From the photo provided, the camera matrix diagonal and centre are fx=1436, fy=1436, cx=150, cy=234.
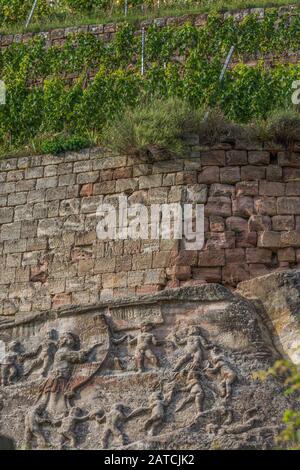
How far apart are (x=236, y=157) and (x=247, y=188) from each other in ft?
1.24

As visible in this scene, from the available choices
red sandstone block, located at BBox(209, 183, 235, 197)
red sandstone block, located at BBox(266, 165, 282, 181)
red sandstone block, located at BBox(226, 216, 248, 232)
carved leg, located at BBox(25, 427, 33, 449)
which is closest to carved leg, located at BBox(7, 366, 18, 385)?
carved leg, located at BBox(25, 427, 33, 449)

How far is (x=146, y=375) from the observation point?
12844 mm

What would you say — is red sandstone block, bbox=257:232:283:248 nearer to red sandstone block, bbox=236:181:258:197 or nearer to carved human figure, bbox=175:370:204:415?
red sandstone block, bbox=236:181:258:197

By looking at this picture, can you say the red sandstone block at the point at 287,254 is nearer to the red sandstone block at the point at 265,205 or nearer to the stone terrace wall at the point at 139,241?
the stone terrace wall at the point at 139,241

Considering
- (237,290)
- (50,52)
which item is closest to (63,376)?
(237,290)

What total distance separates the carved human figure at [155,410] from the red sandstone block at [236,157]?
306 cm

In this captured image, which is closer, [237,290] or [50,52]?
[237,290]

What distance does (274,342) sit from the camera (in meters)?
13.1

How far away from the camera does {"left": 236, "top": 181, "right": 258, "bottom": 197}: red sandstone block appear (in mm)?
14594

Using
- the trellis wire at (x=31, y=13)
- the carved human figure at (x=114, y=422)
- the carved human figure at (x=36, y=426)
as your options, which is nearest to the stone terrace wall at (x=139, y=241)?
the carved human figure at (x=36, y=426)

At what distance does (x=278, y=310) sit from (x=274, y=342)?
317mm

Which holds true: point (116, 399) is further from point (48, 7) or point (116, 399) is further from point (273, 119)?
point (48, 7)

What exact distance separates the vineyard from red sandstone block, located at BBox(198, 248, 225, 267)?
2.00 meters
